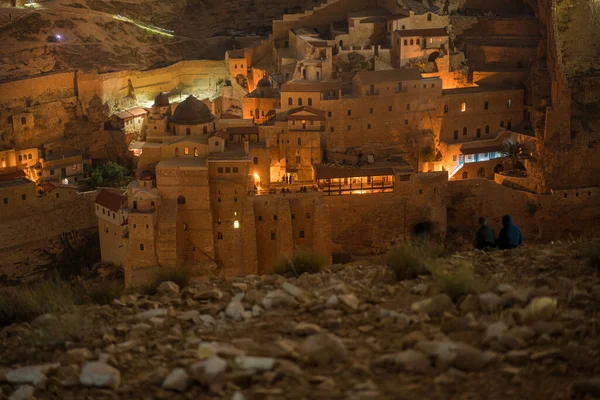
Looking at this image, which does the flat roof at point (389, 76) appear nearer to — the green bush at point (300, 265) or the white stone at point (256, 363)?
the green bush at point (300, 265)

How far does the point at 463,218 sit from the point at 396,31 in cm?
889

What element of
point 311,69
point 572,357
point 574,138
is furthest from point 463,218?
point 572,357

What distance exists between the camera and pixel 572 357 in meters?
7.60

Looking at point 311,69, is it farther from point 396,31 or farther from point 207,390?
point 207,390

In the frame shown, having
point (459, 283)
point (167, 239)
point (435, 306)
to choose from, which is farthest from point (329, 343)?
point (167, 239)

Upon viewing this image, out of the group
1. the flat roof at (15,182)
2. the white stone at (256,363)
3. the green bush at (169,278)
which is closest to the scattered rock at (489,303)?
the white stone at (256,363)

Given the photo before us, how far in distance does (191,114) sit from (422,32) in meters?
10.8

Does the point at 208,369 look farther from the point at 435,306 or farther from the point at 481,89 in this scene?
the point at 481,89

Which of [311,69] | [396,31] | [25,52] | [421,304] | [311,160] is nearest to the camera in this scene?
[421,304]

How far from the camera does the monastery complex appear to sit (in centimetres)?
2803

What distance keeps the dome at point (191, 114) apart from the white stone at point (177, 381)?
22525mm

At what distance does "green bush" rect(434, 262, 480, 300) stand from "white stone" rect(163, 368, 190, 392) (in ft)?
9.91

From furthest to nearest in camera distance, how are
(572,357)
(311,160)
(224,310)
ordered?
(311,160)
(224,310)
(572,357)

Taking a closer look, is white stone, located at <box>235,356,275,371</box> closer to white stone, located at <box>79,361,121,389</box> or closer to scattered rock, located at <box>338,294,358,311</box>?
white stone, located at <box>79,361,121,389</box>
